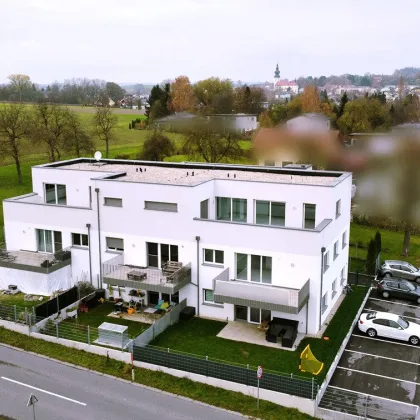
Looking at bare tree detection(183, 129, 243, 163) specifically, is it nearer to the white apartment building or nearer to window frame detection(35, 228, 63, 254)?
the white apartment building

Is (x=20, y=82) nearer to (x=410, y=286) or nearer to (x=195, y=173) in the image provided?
(x=195, y=173)

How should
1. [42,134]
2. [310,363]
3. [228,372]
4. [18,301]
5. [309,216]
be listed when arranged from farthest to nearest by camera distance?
[42,134] → [18,301] → [309,216] → [310,363] → [228,372]

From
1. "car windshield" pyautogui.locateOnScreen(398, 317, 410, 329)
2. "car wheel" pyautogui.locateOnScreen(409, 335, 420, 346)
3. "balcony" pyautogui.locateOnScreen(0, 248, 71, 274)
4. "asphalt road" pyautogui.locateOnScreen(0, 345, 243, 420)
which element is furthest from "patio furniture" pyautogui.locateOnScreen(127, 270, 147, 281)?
"car wheel" pyautogui.locateOnScreen(409, 335, 420, 346)

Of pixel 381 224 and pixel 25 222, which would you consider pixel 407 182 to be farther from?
pixel 25 222

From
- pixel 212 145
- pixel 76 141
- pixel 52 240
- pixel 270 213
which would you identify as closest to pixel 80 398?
pixel 52 240

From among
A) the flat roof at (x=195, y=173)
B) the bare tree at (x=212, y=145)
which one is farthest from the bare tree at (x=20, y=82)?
the flat roof at (x=195, y=173)

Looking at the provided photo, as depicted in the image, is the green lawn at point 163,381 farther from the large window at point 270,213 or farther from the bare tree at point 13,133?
the bare tree at point 13,133
